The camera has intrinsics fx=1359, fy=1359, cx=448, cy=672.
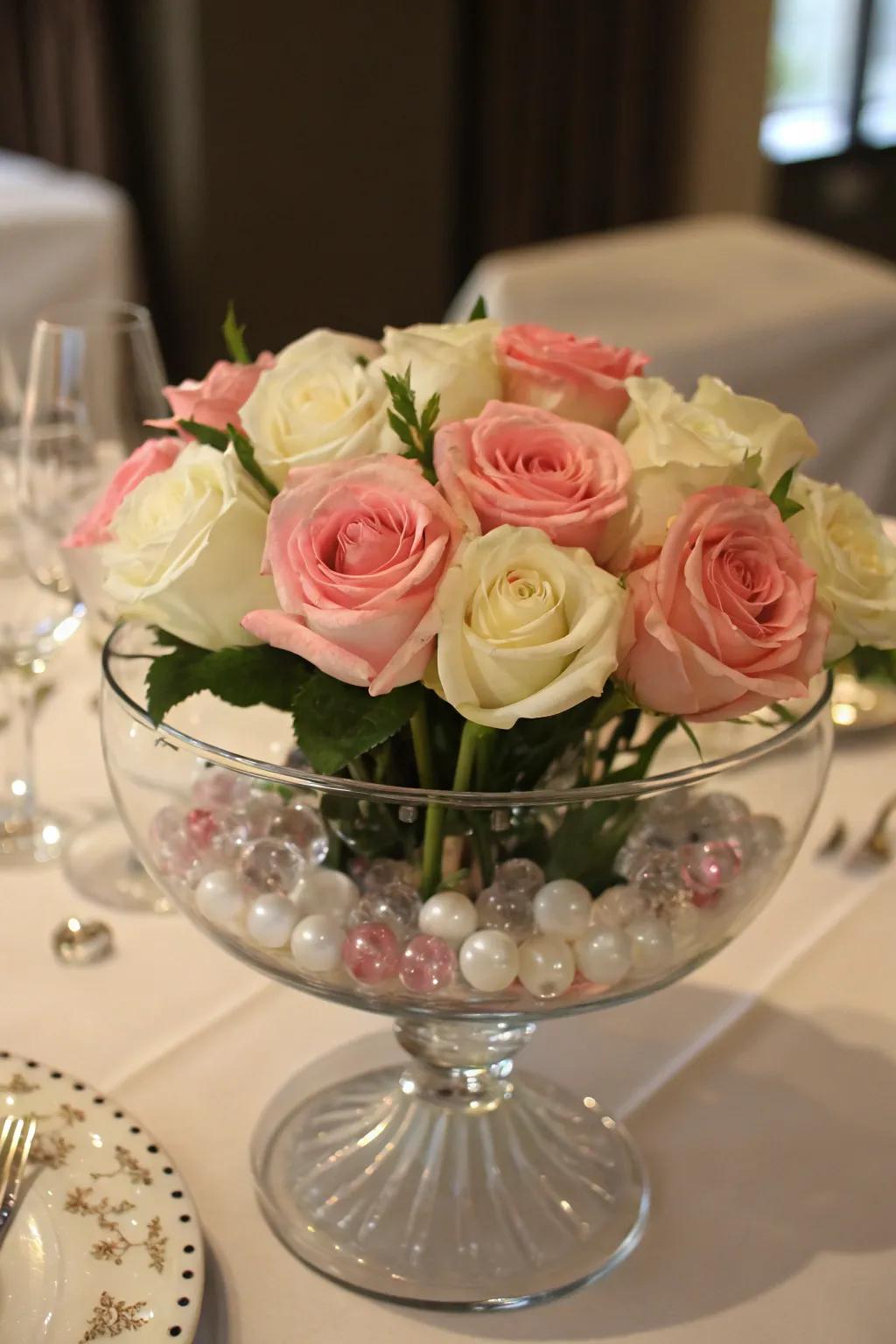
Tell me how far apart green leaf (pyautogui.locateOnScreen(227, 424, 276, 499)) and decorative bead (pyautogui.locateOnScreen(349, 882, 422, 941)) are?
17 cm

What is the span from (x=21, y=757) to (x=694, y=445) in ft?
1.76

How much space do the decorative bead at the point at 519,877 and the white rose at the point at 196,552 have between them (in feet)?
0.45

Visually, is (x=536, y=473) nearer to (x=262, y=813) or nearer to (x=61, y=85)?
(x=262, y=813)

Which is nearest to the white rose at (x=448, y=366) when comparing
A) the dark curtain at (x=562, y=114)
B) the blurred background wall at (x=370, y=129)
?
the blurred background wall at (x=370, y=129)

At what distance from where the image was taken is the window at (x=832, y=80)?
4285mm

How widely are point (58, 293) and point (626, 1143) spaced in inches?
83.6

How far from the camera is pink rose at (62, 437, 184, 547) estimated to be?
0.58 meters

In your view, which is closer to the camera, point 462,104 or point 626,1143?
point 626,1143

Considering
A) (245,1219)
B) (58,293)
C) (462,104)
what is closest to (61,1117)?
(245,1219)

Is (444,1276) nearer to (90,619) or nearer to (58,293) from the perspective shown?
(90,619)

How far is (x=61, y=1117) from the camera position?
599 millimetres

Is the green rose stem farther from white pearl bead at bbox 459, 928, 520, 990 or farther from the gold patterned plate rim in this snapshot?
the gold patterned plate rim

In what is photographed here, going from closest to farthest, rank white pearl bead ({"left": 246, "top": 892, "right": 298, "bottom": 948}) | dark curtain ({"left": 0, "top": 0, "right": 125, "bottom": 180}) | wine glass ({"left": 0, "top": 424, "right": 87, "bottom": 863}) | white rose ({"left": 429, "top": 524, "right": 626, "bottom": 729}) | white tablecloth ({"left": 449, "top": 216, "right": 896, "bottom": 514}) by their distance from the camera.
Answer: white rose ({"left": 429, "top": 524, "right": 626, "bottom": 729})
white pearl bead ({"left": 246, "top": 892, "right": 298, "bottom": 948})
wine glass ({"left": 0, "top": 424, "right": 87, "bottom": 863})
white tablecloth ({"left": 449, "top": 216, "right": 896, "bottom": 514})
dark curtain ({"left": 0, "top": 0, "right": 125, "bottom": 180})

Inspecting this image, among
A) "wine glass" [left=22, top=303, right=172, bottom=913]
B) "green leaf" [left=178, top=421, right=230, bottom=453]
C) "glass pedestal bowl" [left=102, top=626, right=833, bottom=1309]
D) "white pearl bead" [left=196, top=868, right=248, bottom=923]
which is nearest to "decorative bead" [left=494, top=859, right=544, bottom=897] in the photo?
"glass pedestal bowl" [left=102, top=626, right=833, bottom=1309]
